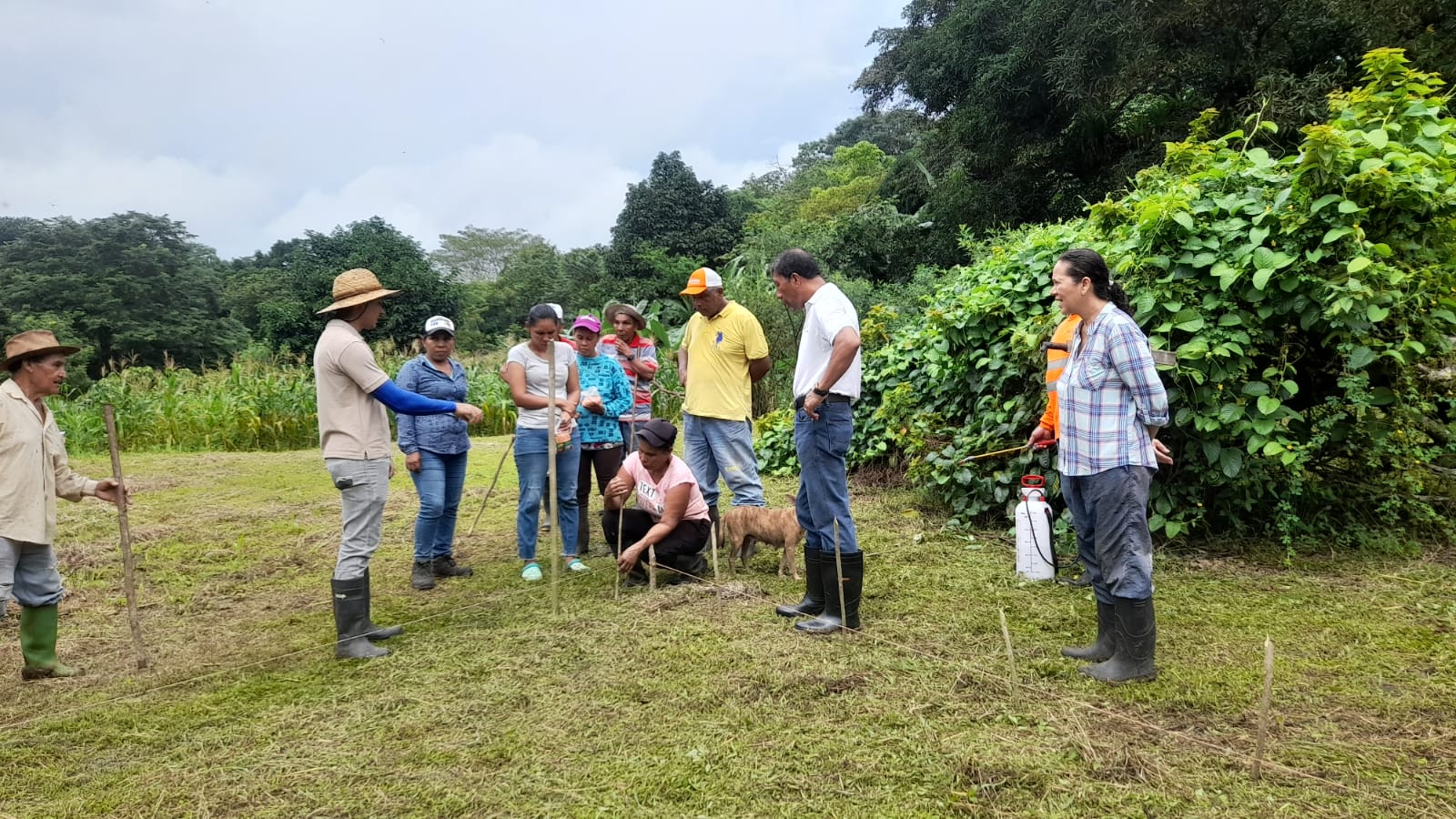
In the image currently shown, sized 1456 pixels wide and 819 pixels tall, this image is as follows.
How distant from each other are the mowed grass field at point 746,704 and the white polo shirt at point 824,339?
44.4 inches

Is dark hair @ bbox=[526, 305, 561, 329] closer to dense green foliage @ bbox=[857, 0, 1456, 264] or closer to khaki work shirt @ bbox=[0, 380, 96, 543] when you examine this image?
khaki work shirt @ bbox=[0, 380, 96, 543]

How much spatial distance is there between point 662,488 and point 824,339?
145cm

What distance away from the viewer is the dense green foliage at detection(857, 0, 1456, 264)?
12219 mm

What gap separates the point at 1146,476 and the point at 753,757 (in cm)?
177

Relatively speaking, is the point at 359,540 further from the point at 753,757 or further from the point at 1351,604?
the point at 1351,604

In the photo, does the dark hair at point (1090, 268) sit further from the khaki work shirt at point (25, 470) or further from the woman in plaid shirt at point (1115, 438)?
the khaki work shirt at point (25, 470)

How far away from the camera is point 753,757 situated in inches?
102

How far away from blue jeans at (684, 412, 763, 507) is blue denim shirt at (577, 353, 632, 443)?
516 millimetres

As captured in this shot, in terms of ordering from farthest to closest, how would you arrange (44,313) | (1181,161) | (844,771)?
(44,313), (1181,161), (844,771)

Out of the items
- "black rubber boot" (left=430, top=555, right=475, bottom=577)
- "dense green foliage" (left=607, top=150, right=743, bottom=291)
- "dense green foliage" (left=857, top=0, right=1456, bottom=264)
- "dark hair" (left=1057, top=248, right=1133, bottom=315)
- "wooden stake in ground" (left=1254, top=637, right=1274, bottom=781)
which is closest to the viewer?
"wooden stake in ground" (left=1254, top=637, right=1274, bottom=781)

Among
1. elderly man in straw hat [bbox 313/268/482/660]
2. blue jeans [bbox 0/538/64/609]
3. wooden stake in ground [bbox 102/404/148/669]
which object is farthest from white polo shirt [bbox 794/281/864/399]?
blue jeans [bbox 0/538/64/609]

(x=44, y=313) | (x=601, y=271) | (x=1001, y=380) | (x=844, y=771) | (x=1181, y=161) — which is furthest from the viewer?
(x=601, y=271)

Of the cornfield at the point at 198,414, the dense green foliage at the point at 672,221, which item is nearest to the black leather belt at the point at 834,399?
the cornfield at the point at 198,414

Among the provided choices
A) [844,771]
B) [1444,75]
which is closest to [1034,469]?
[844,771]
